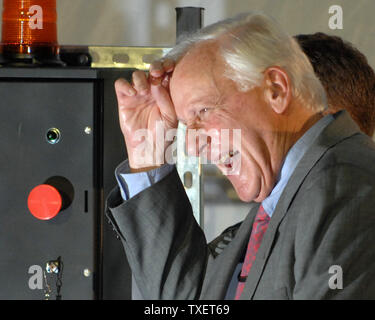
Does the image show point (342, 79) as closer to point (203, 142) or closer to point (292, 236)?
point (203, 142)

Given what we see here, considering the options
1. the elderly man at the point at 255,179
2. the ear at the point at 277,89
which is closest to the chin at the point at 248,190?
the elderly man at the point at 255,179

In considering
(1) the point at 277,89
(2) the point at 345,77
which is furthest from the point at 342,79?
(1) the point at 277,89

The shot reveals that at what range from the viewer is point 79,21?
6.15 ft

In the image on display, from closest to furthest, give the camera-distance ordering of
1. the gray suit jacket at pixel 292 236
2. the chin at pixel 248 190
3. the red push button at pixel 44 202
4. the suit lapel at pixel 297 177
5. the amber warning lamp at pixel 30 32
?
the gray suit jacket at pixel 292 236, the suit lapel at pixel 297 177, the chin at pixel 248 190, the red push button at pixel 44 202, the amber warning lamp at pixel 30 32

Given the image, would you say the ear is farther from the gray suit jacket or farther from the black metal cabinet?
the black metal cabinet

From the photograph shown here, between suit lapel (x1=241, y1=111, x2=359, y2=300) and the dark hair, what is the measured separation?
0.88 feet

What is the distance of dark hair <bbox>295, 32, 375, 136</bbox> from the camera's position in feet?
4.88

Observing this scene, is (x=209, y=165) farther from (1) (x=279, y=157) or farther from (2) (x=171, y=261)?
A: (1) (x=279, y=157)

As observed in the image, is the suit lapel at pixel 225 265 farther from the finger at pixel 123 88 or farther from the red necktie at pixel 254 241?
the finger at pixel 123 88

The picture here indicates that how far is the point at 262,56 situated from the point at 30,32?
0.54 m

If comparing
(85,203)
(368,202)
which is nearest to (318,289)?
(368,202)

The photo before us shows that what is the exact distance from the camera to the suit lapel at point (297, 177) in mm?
1160

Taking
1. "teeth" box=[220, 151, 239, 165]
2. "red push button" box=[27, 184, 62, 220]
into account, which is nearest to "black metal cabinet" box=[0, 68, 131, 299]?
"red push button" box=[27, 184, 62, 220]

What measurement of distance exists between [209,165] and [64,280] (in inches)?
22.4
